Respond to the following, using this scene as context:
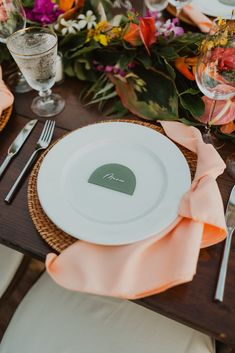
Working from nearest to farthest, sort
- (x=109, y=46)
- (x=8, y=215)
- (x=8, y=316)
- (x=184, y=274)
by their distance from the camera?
(x=184, y=274)
(x=8, y=215)
(x=109, y=46)
(x=8, y=316)

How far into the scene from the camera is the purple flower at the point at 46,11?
759mm

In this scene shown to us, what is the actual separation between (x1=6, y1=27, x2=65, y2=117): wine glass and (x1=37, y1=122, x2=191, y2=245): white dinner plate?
158 mm

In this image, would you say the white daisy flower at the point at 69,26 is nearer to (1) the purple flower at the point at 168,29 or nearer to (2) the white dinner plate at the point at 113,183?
(1) the purple flower at the point at 168,29

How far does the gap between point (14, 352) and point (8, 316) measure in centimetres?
52

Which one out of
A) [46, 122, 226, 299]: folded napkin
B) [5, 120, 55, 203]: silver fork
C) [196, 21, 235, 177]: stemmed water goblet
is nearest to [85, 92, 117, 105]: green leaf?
[5, 120, 55, 203]: silver fork

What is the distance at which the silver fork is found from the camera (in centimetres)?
57

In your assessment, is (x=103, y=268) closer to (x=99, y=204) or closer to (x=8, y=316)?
(x=99, y=204)

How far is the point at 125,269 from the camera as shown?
17.1 inches

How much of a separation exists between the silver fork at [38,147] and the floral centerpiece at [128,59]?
118 mm

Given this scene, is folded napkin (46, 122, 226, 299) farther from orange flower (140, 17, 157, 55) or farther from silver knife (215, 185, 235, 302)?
orange flower (140, 17, 157, 55)

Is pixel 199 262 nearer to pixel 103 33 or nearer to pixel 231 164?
pixel 231 164

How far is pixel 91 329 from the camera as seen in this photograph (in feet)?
2.09

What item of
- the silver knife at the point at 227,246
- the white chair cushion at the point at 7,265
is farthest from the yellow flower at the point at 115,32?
the white chair cushion at the point at 7,265

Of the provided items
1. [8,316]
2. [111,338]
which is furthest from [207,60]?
[8,316]
